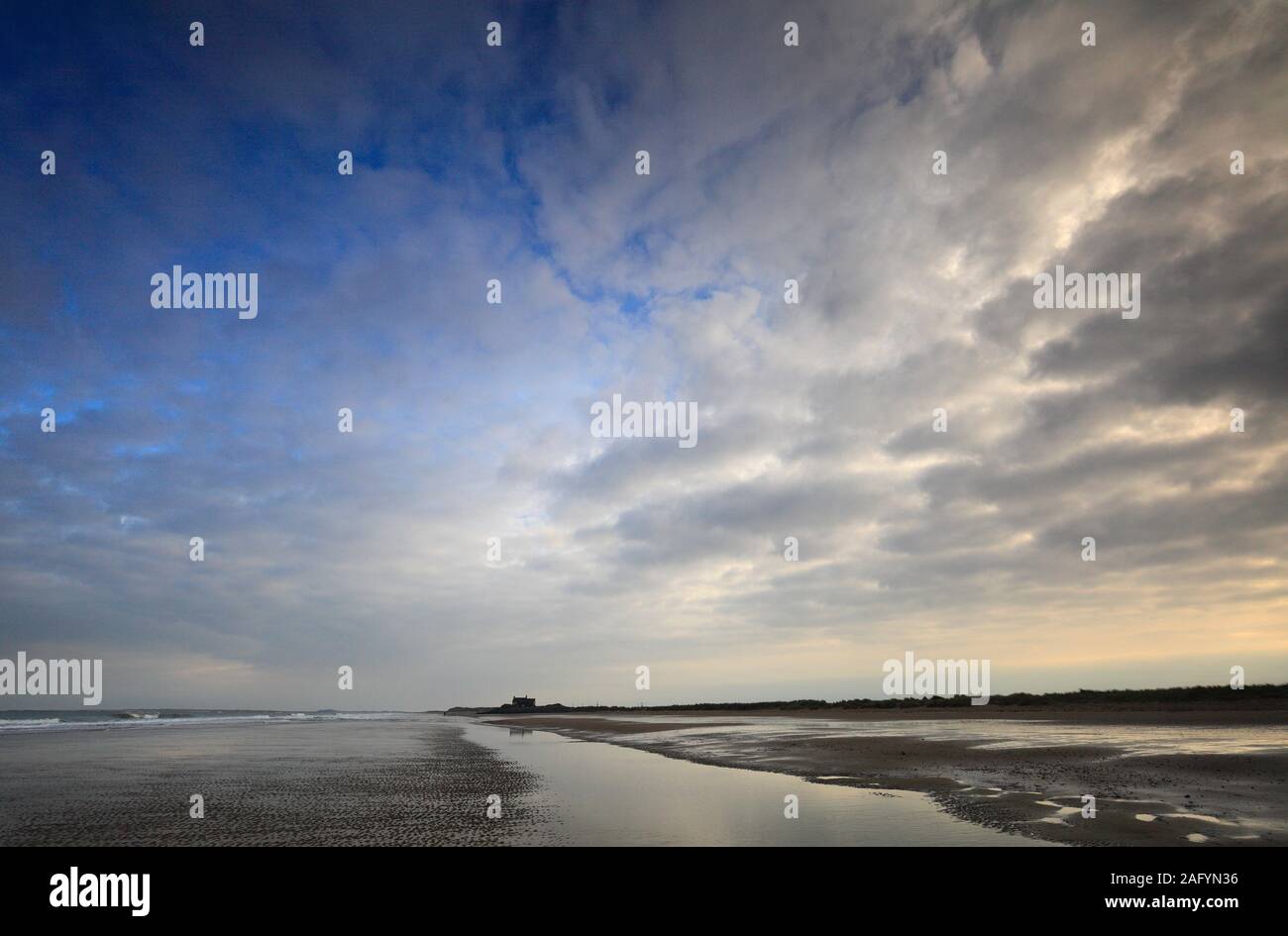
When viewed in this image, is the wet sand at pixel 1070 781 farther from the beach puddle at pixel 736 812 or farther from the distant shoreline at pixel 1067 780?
the beach puddle at pixel 736 812

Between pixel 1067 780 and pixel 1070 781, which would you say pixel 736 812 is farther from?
pixel 1067 780

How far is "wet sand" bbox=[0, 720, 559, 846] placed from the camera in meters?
12.6

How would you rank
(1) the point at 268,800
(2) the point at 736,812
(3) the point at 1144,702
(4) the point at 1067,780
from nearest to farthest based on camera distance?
(2) the point at 736,812 → (1) the point at 268,800 → (4) the point at 1067,780 → (3) the point at 1144,702

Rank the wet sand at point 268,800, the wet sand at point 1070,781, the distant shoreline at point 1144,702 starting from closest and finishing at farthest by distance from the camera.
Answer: the wet sand at point 1070,781
the wet sand at point 268,800
the distant shoreline at point 1144,702

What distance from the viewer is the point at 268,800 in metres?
16.9

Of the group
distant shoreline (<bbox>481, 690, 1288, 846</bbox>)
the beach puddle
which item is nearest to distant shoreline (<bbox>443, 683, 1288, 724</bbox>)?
distant shoreline (<bbox>481, 690, 1288, 846</bbox>)

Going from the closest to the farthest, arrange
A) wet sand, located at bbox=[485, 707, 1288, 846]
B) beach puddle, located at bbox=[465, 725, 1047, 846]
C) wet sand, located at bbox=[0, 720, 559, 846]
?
wet sand, located at bbox=[485, 707, 1288, 846], beach puddle, located at bbox=[465, 725, 1047, 846], wet sand, located at bbox=[0, 720, 559, 846]

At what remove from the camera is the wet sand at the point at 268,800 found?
12.6 metres

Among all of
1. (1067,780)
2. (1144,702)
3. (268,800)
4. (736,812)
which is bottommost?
(1144,702)

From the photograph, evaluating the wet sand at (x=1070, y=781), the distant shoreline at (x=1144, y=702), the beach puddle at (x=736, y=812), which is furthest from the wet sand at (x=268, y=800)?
the distant shoreline at (x=1144, y=702)

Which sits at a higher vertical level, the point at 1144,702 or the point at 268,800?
the point at 268,800

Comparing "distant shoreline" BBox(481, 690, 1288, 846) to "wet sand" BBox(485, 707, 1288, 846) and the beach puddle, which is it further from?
the beach puddle

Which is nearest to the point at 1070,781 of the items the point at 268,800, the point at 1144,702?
the point at 268,800
